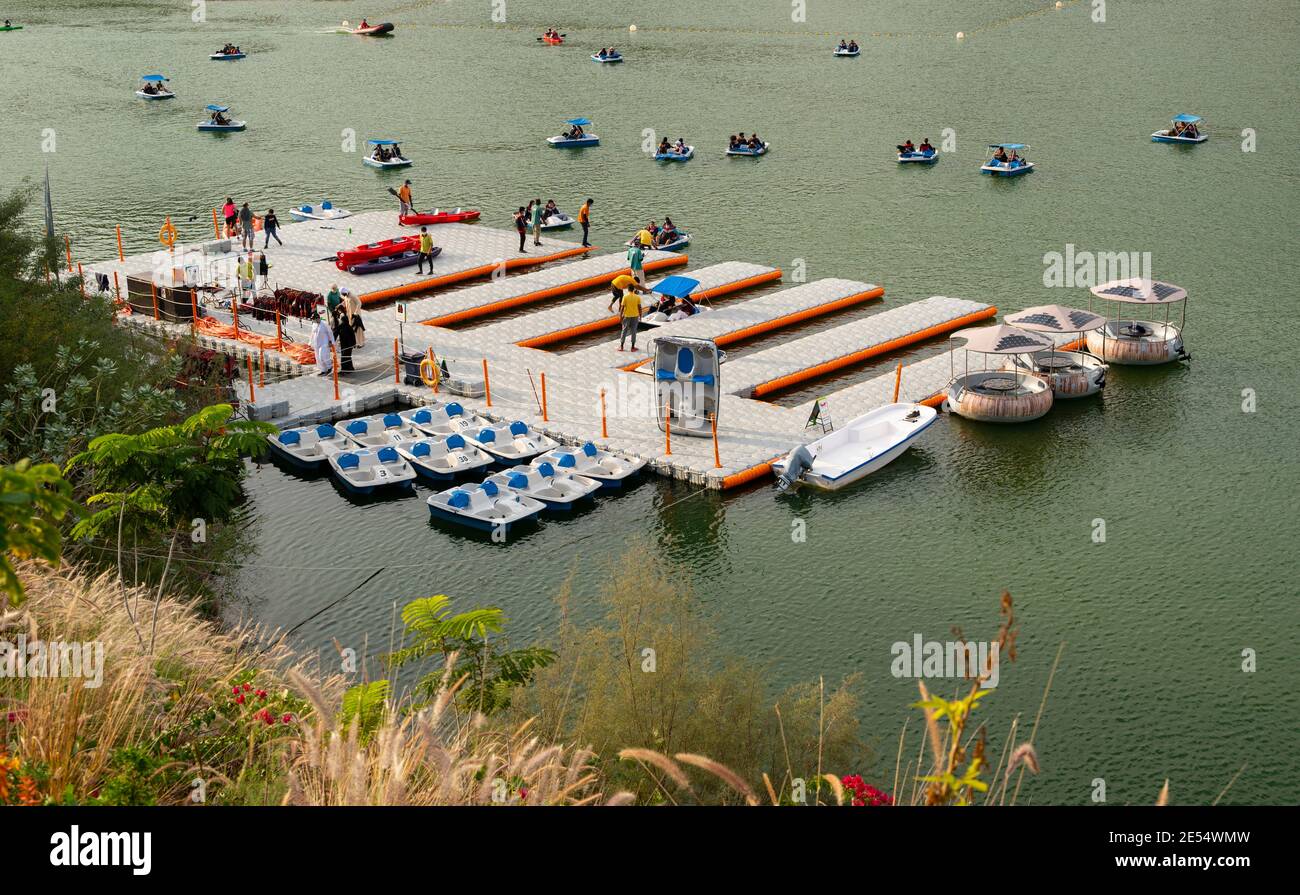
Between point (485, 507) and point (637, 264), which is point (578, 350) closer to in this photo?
point (637, 264)

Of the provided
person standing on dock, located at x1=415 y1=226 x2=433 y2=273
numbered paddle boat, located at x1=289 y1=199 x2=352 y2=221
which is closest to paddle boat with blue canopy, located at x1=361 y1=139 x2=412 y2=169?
numbered paddle boat, located at x1=289 y1=199 x2=352 y2=221

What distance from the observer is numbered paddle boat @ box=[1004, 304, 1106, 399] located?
3209 cm

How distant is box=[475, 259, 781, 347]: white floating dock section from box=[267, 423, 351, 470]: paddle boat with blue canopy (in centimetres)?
741

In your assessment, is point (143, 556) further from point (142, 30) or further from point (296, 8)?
point (296, 8)

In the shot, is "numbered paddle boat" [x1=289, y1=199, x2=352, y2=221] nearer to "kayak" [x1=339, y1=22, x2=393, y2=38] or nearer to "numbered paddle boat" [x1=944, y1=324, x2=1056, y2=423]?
"numbered paddle boat" [x1=944, y1=324, x2=1056, y2=423]

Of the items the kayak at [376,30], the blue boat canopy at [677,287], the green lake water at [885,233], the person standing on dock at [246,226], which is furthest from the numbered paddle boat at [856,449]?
the kayak at [376,30]

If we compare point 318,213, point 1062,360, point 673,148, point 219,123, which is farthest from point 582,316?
point 219,123

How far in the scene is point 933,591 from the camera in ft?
78.0

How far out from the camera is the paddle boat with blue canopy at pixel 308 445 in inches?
1145

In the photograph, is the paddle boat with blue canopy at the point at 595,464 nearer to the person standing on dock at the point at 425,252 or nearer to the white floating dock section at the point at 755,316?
the white floating dock section at the point at 755,316

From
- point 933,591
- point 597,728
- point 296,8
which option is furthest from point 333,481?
point 296,8

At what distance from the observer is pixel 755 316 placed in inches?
1507

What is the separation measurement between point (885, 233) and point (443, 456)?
80.1ft

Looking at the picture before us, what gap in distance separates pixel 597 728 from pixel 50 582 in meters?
6.09
